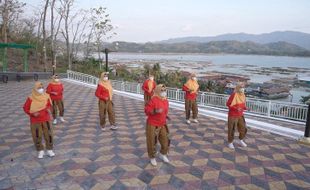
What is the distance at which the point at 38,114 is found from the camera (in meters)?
4.95

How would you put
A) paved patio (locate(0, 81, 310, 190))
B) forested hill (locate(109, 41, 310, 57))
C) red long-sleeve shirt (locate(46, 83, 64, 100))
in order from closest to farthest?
paved patio (locate(0, 81, 310, 190))
red long-sleeve shirt (locate(46, 83, 64, 100))
forested hill (locate(109, 41, 310, 57))

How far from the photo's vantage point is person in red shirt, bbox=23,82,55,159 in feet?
16.2

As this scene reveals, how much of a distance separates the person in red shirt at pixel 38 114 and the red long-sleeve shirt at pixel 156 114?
189cm

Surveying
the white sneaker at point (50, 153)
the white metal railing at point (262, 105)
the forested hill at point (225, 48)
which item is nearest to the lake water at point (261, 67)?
the forested hill at point (225, 48)

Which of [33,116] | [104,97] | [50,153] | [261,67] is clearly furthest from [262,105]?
[261,67]

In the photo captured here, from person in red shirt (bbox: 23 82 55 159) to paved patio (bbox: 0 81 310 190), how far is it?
1.41 feet

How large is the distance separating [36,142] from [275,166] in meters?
4.45

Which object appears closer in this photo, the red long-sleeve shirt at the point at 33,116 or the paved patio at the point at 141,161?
the paved patio at the point at 141,161

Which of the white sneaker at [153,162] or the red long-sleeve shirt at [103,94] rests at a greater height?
the red long-sleeve shirt at [103,94]

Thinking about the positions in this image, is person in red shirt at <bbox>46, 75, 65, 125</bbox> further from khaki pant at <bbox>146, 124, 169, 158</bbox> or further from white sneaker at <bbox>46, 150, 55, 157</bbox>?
khaki pant at <bbox>146, 124, 169, 158</bbox>

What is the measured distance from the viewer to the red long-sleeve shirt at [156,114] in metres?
4.78

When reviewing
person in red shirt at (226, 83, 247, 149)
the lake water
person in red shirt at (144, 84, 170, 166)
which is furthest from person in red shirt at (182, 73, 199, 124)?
the lake water

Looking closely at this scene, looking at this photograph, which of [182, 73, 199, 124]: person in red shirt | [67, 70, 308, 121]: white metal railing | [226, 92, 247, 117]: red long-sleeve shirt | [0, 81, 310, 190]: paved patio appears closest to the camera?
[0, 81, 310, 190]: paved patio

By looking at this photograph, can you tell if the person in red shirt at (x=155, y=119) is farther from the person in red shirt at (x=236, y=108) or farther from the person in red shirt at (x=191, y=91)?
the person in red shirt at (x=191, y=91)
